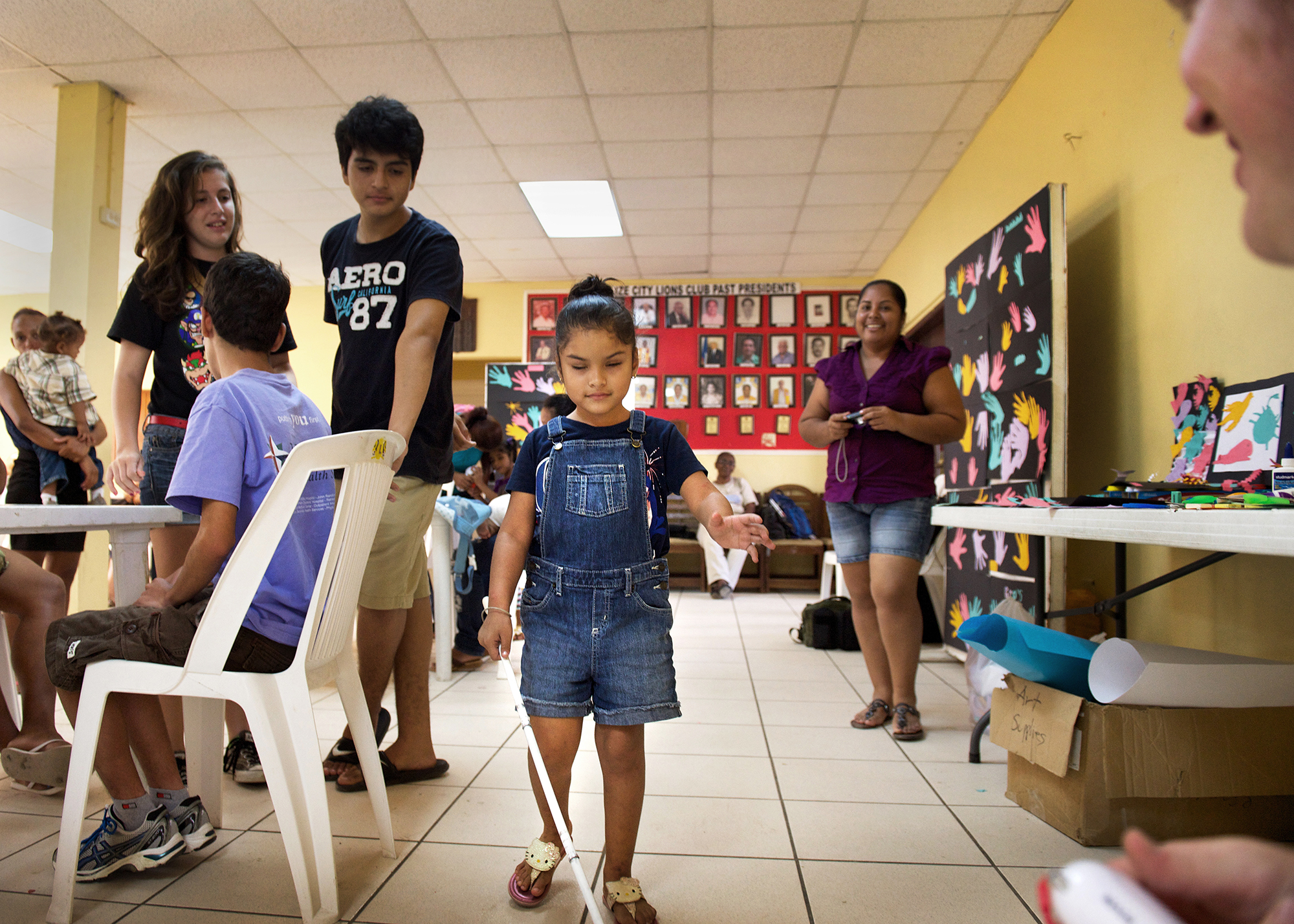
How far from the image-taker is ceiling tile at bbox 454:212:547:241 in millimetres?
5762

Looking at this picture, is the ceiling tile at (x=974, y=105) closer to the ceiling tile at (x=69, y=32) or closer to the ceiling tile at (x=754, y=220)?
the ceiling tile at (x=754, y=220)

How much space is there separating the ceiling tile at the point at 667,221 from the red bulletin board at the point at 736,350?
48.5 inches

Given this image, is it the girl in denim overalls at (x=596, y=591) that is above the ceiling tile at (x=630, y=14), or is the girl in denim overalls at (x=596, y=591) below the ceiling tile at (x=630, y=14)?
below

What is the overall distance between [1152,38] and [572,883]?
298cm

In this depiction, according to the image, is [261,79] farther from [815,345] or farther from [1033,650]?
[815,345]

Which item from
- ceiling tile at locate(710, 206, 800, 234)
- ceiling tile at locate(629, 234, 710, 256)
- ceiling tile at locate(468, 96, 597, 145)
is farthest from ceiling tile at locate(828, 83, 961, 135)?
ceiling tile at locate(629, 234, 710, 256)

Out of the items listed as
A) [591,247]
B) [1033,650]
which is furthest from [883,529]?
A: [591,247]

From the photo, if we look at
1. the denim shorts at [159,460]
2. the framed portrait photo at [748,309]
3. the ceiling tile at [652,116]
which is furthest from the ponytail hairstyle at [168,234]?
the framed portrait photo at [748,309]

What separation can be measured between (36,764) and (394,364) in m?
1.22

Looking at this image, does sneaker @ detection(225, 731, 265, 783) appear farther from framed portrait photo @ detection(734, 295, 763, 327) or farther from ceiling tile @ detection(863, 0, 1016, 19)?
framed portrait photo @ detection(734, 295, 763, 327)

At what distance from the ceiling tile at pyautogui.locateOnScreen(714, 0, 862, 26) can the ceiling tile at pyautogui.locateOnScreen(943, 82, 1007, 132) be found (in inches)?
37.3

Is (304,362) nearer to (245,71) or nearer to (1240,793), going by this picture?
(245,71)

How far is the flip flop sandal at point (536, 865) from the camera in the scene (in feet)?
4.39

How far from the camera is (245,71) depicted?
152 inches
